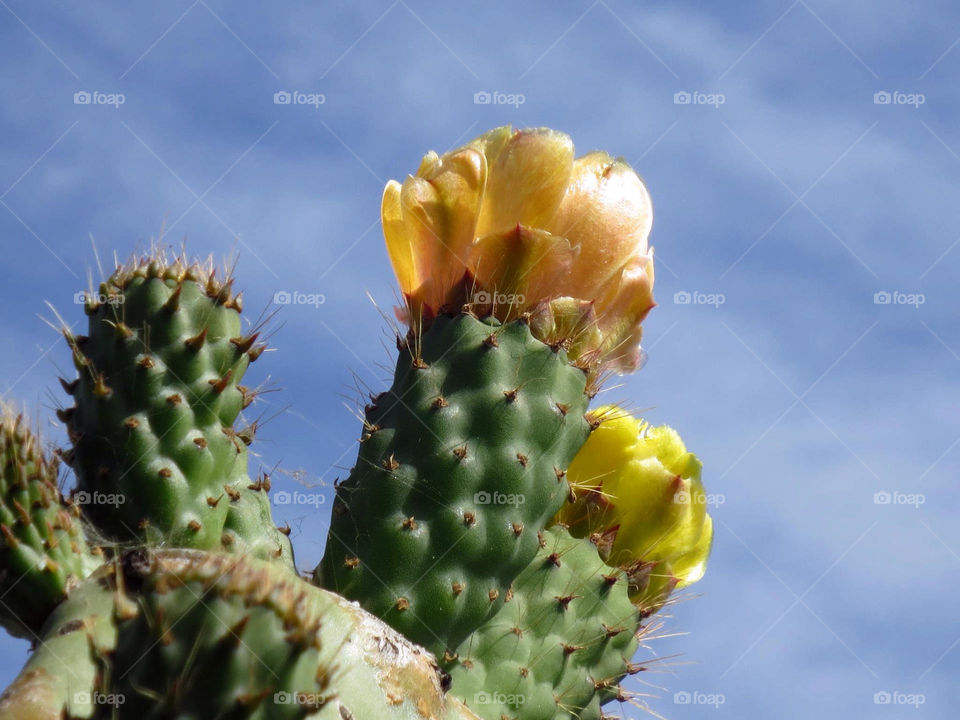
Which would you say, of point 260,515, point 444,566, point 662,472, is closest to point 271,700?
point 444,566

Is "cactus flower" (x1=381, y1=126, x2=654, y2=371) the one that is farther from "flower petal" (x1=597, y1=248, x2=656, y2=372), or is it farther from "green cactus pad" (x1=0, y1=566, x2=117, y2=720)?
"green cactus pad" (x1=0, y1=566, x2=117, y2=720)

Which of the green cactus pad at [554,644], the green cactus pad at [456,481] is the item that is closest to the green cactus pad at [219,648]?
the green cactus pad at [456,481]

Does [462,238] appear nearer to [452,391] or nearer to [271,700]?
[452,391]

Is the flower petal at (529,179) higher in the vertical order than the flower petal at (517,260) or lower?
higher

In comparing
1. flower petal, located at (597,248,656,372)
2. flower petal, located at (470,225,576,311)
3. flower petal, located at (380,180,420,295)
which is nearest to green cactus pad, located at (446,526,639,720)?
flower petal, located at (597,248,656,372)

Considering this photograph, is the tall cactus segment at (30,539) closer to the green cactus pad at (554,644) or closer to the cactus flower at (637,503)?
the green cactus pad at (554,644)

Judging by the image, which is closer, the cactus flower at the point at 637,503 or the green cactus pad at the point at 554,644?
the green cactus pad at the point at 554,644

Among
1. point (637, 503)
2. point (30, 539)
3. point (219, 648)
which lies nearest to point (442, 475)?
point (637, 503)
